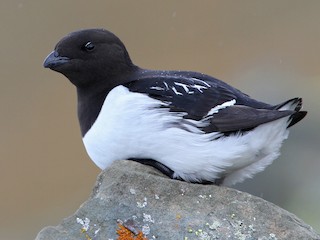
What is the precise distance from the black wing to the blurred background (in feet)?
13.4

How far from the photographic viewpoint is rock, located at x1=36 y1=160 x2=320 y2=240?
6035 mm

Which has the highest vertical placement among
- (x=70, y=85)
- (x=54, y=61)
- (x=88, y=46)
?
(x=88, y=46)

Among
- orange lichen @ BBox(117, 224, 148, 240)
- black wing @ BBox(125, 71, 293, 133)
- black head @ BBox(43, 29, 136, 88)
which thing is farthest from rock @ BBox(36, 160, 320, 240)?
black head @ BBox(43, 29, 136, 88)

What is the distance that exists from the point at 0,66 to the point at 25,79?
68cm

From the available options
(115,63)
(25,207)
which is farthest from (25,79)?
(115,63)

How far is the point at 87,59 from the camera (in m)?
7.42

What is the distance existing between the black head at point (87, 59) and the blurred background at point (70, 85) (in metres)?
4.13

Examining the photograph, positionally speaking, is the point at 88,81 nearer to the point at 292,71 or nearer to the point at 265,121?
the point at 265,121

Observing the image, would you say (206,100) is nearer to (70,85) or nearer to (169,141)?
(169,141)

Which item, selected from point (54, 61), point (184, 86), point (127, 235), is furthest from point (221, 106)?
point (127, 235)

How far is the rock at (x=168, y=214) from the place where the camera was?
6035 mm

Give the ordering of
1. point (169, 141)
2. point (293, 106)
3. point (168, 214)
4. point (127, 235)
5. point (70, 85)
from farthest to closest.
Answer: point (70, 85), point (293, 106), point (169, 141), point (168, 214), point (127, 235)

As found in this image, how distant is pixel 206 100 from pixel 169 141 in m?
0.43

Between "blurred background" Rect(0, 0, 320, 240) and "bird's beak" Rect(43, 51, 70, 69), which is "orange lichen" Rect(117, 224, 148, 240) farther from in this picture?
"blurred background" Rect(0, 0, 320, 240)
